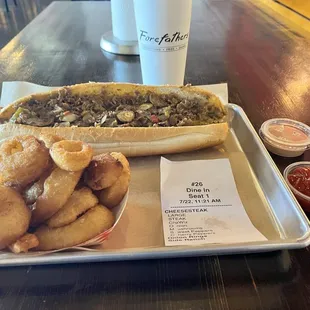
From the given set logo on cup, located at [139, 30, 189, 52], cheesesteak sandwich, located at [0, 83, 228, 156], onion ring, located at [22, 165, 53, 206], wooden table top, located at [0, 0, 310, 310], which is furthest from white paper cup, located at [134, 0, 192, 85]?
onion ring, located at [22, 165, 53, 206]

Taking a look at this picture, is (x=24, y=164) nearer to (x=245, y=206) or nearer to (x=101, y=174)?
(x=101, y=174)

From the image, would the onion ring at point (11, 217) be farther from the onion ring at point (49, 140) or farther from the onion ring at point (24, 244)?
the onion ring at point (49, 140)

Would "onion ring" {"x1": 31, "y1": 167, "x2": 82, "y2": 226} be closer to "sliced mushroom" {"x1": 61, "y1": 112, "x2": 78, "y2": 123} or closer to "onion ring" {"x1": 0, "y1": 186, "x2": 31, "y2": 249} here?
"onion ring" {"x1": 0, "y1": 186, "x2": 31, "y2": 249}

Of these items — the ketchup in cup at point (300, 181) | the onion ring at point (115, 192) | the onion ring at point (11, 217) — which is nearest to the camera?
the onion ring at point (11, 217)

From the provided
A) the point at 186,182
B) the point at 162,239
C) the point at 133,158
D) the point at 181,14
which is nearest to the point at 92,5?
the point at 181,14

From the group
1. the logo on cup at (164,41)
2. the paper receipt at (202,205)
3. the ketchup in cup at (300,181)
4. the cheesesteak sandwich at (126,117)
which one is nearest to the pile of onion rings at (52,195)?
the paper receipt at (202,205)

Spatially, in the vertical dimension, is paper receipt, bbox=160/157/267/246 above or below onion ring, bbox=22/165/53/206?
below

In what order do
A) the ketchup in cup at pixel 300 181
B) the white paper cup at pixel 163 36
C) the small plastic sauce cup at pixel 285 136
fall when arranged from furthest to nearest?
the white paper cup at pixel 163 36, the small plastic sauce cup at pixel 285 136, the ketchup in cup at pixel 300 181

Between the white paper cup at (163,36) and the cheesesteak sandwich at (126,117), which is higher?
the white paper cup at (163,36)
